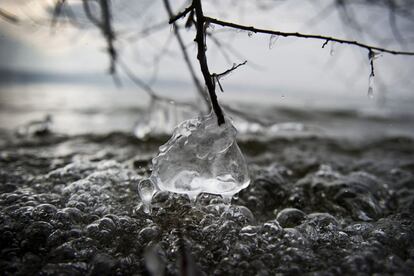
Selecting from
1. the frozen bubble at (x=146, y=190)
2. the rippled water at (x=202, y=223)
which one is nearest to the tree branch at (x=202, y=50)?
the rippled water at (x=202, y=223)

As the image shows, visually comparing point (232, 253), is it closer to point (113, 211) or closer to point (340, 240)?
point (340, 240)

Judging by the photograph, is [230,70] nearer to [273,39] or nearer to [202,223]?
[273,39]

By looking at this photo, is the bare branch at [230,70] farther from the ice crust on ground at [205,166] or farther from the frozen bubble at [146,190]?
the frozen bubble at [146,190]

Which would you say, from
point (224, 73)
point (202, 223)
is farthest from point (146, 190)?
point (224, 73)

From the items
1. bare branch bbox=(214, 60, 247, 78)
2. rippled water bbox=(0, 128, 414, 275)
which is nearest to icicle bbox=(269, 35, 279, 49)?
bare branch bbox=(214, 60, 247, 78)

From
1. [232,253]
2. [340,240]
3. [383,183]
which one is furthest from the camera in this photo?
[383,183]

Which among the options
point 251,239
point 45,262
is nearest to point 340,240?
point 251,239
